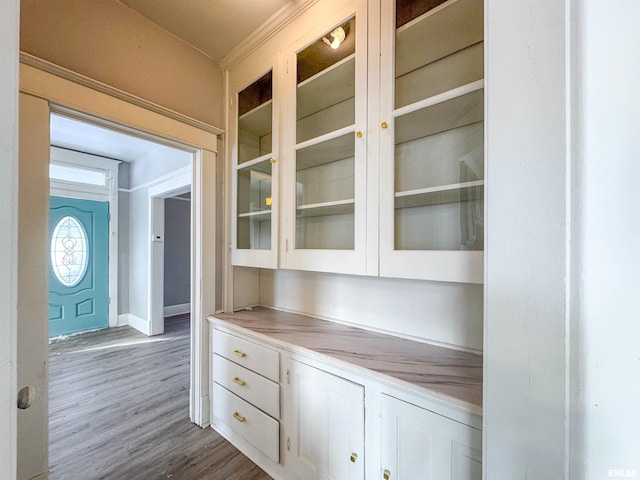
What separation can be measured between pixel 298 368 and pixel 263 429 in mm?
492

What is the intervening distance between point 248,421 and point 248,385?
0.72 ft

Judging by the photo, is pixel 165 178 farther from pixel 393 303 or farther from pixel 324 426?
pixel 324 426

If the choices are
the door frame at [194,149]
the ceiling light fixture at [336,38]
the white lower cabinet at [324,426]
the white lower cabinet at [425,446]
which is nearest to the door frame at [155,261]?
the door frame at [194,149]

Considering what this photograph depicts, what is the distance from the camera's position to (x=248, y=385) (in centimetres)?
161

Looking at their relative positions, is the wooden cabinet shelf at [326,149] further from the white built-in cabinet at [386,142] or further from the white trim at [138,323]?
the white trim at [138,323]

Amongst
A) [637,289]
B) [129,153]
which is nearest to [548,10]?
[637,289]

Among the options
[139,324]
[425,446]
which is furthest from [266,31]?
[139,324]

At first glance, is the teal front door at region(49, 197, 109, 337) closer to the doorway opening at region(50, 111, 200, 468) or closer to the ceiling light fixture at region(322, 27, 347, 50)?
the doorway opening at region(50, 111, 200, 468)

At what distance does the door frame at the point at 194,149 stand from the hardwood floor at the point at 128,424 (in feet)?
0.82

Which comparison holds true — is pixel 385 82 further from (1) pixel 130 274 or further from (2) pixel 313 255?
(1) pixel 130 274

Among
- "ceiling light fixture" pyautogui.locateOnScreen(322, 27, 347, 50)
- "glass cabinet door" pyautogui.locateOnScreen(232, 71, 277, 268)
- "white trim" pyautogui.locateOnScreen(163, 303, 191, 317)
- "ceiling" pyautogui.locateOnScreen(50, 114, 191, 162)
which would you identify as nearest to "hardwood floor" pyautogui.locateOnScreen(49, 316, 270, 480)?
"glass cabinet door" pyautogui.locateOnScreen(232, 71, 277, 268)

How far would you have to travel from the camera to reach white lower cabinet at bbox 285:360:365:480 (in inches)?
45.8

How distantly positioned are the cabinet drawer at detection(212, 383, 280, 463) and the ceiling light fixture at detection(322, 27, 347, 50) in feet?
6.70

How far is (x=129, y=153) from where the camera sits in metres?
3.84
